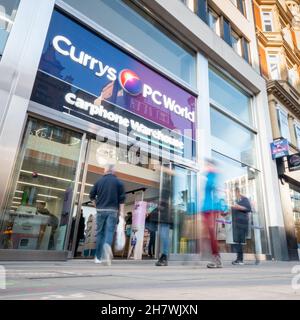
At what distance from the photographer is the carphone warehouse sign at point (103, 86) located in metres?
4.98

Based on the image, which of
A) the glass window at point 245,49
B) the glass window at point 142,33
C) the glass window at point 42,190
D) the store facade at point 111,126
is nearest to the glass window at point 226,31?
the glass window at point 245,49

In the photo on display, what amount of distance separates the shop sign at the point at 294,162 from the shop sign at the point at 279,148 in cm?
60

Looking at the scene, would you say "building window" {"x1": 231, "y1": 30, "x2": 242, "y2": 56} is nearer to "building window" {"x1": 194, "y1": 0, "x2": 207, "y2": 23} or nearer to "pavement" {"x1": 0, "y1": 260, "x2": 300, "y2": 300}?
"building window" {"x1": 194, "y1": 0, "x2": 207, "y2": 23}

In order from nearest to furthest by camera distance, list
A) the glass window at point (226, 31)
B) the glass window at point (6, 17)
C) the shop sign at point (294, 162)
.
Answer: the glass window at point (6, 17) → the shop sign at point (294, 162) → the glass window at point (226, 31)

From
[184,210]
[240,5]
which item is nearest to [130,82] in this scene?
[184,210]

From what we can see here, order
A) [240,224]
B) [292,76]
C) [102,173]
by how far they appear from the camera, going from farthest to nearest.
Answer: [292,76] < [102,173] < [240,224]

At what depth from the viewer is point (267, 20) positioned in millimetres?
15508

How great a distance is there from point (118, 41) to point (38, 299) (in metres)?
6.45

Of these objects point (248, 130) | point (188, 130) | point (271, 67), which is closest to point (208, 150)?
point (188, 130)

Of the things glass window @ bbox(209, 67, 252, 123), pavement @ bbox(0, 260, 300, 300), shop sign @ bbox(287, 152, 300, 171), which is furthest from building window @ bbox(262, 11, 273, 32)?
pavement @ bbox(0, 260, 300, 300)

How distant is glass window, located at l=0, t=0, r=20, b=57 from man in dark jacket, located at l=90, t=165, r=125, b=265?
2719mm

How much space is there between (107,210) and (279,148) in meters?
8.56

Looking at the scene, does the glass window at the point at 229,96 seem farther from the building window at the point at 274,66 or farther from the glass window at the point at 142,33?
the building window at the point at 274,66

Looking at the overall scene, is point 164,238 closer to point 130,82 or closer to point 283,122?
point 130,82
